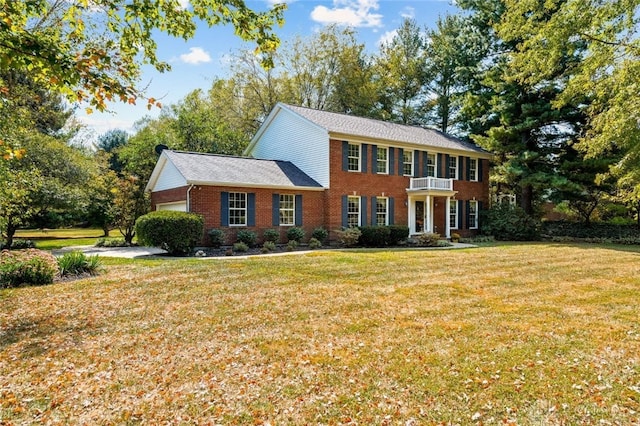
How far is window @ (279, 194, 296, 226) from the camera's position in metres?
18.0

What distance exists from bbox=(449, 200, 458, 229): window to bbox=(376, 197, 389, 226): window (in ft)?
16.4

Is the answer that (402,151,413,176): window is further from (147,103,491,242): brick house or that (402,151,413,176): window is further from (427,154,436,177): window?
(427,154,436,177): window

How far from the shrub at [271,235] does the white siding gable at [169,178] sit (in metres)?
3.87

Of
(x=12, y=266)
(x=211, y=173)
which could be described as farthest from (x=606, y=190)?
(x=12, y=266)

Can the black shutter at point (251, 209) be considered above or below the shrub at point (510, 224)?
above

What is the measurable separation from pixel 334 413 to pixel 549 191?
88.8ft

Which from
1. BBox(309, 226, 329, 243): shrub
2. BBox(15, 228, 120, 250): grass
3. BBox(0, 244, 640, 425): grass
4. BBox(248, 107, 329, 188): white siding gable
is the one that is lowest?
BBox(0, 244, 640, 425): grass

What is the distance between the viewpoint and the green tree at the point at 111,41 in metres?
4.44

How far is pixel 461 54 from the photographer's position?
28484 millimetres

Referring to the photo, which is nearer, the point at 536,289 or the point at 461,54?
the point at 536,289

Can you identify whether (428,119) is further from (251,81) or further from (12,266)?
(12,266)

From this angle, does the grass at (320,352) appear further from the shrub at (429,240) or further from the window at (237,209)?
the shrub at (429,240)

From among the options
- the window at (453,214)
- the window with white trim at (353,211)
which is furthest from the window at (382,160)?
the window at (453,214)

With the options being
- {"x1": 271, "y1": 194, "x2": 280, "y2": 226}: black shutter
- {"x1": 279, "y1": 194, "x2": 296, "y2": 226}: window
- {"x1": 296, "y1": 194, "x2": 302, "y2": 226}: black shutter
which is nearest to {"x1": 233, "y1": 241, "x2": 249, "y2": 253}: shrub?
{"x1": 271, "y1": 194, "x2": 280, "y2": 226}: black shutter
